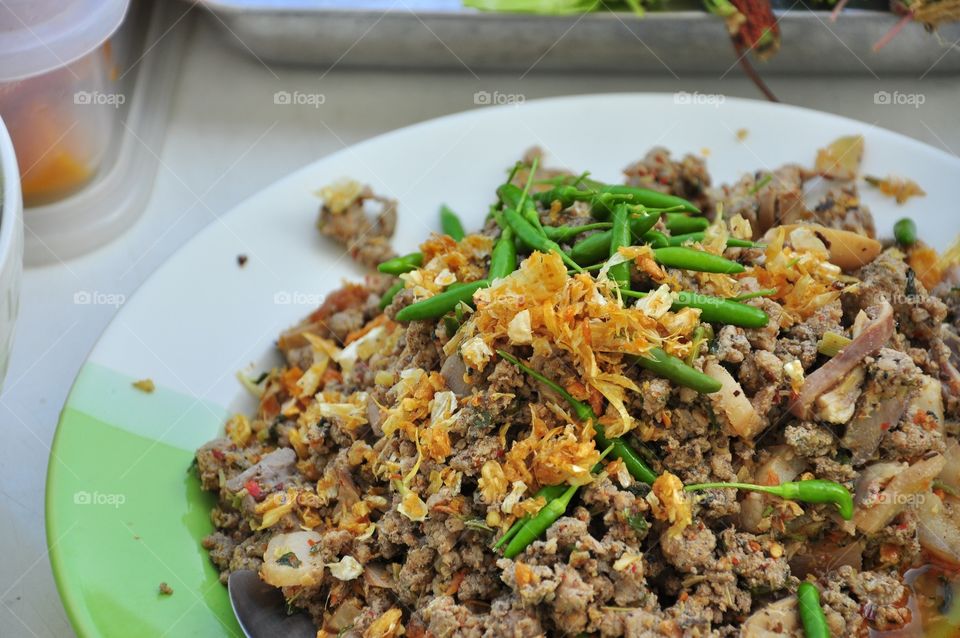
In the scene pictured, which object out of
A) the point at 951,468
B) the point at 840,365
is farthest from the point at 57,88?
the point at 951,468

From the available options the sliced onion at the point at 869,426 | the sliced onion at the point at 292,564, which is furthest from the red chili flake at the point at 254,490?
the sliced onion at the point at 869,426

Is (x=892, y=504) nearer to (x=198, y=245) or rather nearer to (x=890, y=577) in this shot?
(x=890, y=577)

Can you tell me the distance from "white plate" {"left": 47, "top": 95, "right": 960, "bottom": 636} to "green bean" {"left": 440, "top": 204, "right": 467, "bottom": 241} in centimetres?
4

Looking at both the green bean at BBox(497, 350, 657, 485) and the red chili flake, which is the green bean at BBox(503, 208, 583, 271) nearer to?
the green bean at BBox(497, 350, 657, 485)

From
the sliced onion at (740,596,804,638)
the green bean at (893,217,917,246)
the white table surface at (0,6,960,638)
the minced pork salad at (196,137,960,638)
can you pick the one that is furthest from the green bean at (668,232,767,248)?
the white table surface at (0,6,960,638)

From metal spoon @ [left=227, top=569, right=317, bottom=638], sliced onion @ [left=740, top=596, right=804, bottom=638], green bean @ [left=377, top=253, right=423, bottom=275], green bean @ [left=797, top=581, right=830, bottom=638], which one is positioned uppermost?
green bean @ [left=797, top=581, right=830, bottom=638]

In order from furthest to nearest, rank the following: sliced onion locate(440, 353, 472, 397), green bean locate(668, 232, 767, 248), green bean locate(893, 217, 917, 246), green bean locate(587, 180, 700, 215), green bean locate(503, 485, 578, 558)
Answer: green bean locate(893, 217, 917, 246), green bean locate(587, 180, 700, 215), green bean locate(668, 232, 767, 248), sliced onion locate(440, 353, 472, 397), green bean locate(503, 485, 578, 558)

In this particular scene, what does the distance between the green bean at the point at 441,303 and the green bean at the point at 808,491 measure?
0.64 meters

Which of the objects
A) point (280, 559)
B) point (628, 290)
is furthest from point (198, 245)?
point (628, 290)

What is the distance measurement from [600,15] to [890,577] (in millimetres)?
2172

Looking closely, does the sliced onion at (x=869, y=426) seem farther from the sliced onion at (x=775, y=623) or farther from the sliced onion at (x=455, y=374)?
the sliced onion at (x=455, y=374)

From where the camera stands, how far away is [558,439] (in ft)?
6.49

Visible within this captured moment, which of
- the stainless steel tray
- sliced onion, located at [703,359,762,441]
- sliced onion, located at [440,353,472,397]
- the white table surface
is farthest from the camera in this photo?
the stainless steel tray

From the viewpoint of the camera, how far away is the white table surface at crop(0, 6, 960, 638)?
320 centimetres
